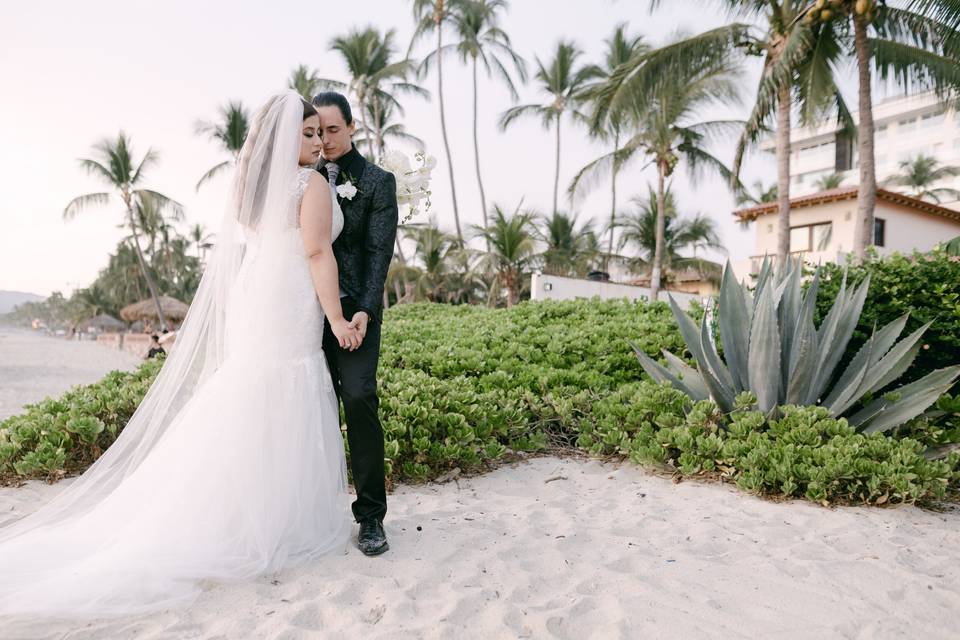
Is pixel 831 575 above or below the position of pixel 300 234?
below

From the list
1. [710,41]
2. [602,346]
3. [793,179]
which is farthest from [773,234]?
[793,179]

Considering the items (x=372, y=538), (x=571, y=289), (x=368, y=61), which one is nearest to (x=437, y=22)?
(x=368, y=61)

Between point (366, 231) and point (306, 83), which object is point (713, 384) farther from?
point (306, 83)

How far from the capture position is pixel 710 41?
1252 centimetres

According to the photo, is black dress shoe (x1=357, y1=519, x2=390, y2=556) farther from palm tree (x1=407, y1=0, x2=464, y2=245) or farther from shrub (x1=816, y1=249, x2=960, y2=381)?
palm tree (x1=407, y1=0, x2=464, y2=245)

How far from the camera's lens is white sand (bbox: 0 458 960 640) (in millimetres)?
2018

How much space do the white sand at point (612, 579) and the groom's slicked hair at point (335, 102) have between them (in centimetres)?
194

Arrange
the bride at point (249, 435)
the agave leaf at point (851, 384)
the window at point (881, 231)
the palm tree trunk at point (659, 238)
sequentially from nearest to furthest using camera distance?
the bride at point (249, 435), the agave leaf at point (851, 384), the palm tree trunk at point (659, 238), the window at point (881, 231)

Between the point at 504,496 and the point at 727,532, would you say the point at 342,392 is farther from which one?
the point at 727,532

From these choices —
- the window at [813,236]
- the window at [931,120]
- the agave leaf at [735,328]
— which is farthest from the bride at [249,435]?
the window at [931,120]

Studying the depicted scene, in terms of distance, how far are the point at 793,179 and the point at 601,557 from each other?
59591 millimetres

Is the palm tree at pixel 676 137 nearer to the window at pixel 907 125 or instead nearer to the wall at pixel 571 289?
the wall at pixel 571 289

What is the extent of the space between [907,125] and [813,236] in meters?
38.4

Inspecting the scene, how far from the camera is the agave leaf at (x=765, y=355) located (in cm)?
388
